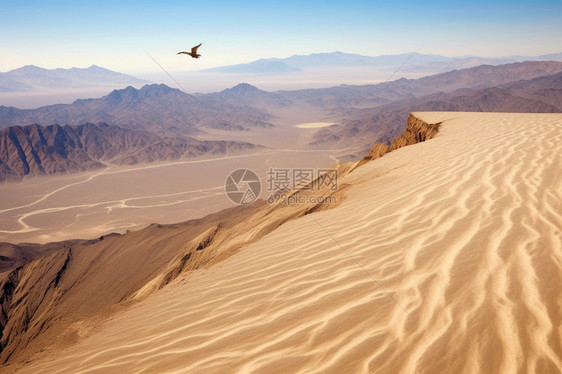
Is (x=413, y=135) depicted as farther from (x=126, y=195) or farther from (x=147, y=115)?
(x=147, y=115)

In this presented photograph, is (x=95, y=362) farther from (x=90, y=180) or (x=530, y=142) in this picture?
(x=90, y=180)

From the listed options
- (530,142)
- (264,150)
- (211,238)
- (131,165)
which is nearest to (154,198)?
(131,165)

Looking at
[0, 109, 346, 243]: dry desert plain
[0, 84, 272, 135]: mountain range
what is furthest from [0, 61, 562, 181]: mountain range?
[0, 109, 346, 243]: dry desert plain

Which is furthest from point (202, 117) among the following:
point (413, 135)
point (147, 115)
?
point (413, 135)

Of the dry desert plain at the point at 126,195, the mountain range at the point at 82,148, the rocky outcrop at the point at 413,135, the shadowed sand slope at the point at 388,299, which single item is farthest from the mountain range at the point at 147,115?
the shadowed sand slope at the point at 388,299

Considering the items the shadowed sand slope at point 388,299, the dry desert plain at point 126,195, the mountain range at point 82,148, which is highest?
the shadowed sand slope at point 388,299

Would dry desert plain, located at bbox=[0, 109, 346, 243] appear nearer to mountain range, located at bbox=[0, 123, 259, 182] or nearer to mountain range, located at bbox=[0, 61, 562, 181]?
mountain range, located at bbox=[0, 123, 259, 182]

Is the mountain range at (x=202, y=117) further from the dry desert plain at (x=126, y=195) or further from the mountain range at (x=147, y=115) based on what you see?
the dry desert plain at (x=126, y=195)

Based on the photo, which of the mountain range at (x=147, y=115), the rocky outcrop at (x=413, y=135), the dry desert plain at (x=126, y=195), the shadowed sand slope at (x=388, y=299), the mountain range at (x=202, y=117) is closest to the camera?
the shadowed sand slope at (x=388, y=299)
